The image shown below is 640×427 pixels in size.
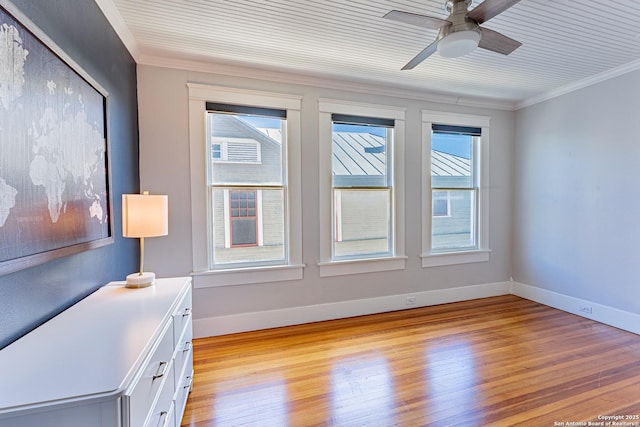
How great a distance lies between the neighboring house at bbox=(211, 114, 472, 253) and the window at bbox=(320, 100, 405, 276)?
0.01 meters

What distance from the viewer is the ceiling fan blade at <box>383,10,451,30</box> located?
1.76 meters

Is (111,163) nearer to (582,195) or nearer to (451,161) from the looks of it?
(451,161)

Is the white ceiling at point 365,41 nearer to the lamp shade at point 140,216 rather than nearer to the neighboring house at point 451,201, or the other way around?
the neighboring house at point 451,201

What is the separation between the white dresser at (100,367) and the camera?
84cm

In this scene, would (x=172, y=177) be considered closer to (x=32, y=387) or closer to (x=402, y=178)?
(x=32, y=387)

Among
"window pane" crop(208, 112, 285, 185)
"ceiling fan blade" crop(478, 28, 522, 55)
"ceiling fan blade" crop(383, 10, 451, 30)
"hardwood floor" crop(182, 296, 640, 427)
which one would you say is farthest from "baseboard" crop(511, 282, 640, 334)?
"window pane" crop(208, 112, 285, 185)

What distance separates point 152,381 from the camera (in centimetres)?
120

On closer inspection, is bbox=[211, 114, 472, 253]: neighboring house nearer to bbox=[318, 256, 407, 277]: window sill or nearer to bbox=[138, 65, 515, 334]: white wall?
bbox=[318, 256, 407, 277]: window sill

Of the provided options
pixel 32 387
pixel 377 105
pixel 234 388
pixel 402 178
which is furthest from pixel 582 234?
pixel 32 387

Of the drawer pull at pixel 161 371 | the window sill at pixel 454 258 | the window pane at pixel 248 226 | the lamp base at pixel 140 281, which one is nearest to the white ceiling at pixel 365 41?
the window pane at pixel 248 226

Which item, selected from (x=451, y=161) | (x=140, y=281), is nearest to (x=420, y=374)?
(x=140, y=281)

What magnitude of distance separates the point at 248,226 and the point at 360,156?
60.9 inches

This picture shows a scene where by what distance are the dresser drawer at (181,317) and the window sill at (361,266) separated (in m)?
1.63

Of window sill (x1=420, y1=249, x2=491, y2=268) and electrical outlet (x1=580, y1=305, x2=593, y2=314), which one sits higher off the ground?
window sill (x1=420, y1=249, x2=491, y2=268)
